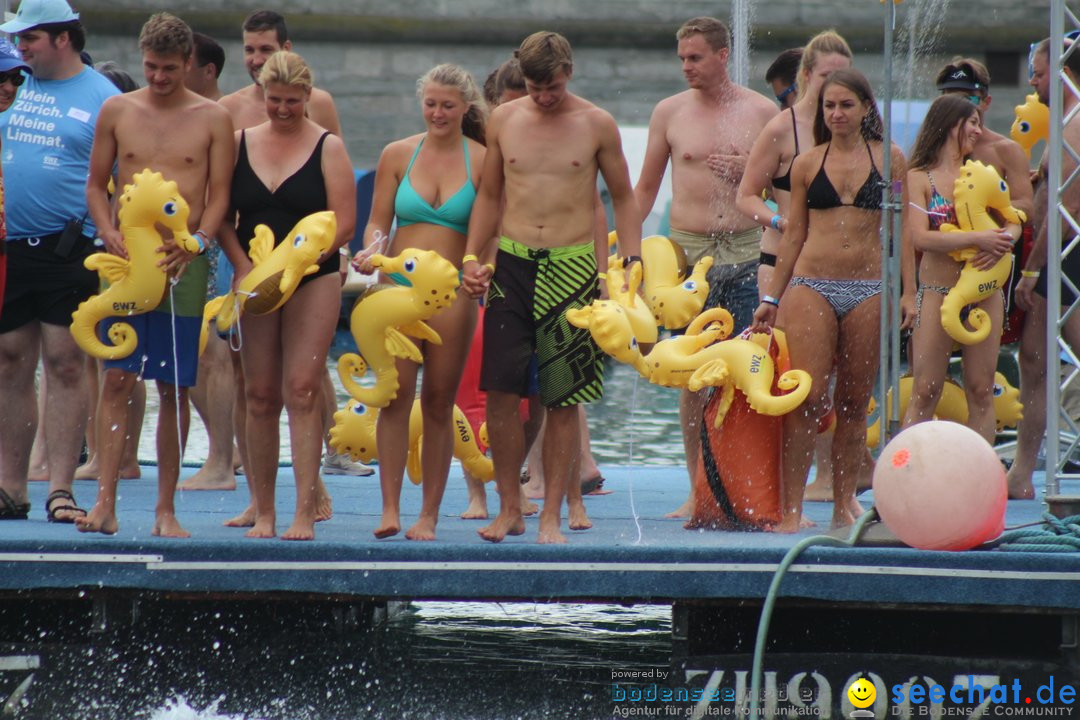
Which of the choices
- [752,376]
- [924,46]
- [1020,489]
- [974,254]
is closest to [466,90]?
[752,376]

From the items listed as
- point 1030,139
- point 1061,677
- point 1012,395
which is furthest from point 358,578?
point 1030,139

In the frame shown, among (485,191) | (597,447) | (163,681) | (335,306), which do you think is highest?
(485,191)

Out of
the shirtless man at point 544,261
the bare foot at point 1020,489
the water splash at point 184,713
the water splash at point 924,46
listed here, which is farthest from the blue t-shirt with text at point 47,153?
the water splash at point 924,46

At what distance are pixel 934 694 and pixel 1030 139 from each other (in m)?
4.13

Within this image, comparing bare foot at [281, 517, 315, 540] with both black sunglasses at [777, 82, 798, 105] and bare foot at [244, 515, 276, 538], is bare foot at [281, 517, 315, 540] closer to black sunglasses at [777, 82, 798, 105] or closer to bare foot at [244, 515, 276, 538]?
bare foot at [244, 515, 276, 538]

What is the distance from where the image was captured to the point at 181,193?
619cm

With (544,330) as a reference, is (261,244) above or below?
above

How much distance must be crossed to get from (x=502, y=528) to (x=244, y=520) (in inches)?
51.2

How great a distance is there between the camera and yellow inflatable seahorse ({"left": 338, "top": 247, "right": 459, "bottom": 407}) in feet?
19.7

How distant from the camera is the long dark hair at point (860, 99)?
6199 mm

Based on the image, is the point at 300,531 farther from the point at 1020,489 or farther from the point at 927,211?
the point at 1020,489

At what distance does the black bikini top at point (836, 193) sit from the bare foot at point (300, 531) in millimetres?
2495

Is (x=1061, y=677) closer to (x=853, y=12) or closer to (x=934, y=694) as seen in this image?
(x=934, y=694)

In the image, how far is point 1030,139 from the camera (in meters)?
8.66
